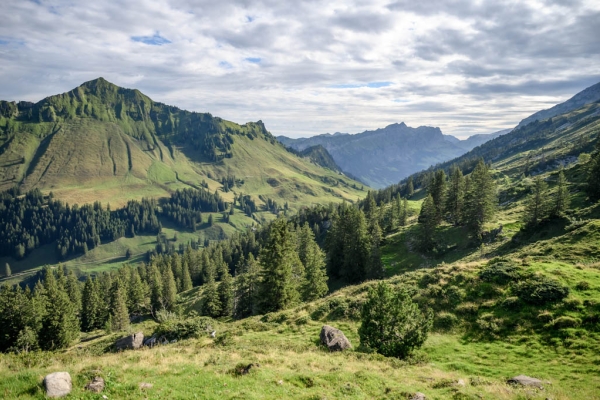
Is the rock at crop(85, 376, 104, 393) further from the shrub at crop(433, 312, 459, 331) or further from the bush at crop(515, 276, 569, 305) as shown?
the bush at crop(515, 276, 569, 305)

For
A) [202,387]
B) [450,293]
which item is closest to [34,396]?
Result: [202,387]

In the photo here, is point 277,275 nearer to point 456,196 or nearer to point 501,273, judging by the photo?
point 501,273

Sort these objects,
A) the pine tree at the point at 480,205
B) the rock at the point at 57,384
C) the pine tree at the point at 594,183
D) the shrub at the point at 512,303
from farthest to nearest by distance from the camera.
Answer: the pine tree at the point at 480,205 < the pine tree at the point at 594,183 < the shrub at the point at 512,303 < the rock at the point at 57,384

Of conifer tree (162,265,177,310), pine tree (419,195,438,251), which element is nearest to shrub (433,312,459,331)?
pine tree (419,195,438,251)

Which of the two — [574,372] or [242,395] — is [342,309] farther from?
[242,395]

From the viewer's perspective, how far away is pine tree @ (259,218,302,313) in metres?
50.1

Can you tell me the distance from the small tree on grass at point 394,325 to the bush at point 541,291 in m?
11.7

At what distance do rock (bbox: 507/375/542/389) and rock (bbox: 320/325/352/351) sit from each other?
37.2 ft

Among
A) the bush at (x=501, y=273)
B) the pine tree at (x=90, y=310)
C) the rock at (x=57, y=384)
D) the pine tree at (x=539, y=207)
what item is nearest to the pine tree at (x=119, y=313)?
the pine tree at (x=90, y=310)

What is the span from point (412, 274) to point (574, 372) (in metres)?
21.4

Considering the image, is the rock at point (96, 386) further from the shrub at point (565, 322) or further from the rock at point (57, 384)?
the shrub at point (565, 322)

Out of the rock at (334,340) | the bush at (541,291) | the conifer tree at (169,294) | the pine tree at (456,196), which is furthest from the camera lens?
the conifer tree at (169,294)

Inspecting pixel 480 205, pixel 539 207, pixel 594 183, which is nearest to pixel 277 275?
pixel 539 207

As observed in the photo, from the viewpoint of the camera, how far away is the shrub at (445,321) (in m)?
29.0
